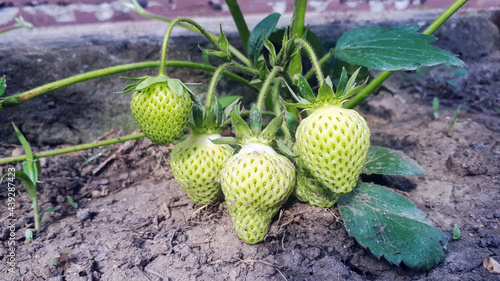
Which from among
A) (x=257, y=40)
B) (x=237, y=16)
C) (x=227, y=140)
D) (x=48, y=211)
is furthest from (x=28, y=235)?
(x=237, y=16)

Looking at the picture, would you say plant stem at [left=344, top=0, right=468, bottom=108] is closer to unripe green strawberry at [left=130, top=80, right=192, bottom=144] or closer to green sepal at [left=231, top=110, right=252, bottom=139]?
green sepal at [left=231, top=110, right=252, bottom=139]

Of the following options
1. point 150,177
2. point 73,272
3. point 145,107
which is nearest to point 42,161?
point 150,177

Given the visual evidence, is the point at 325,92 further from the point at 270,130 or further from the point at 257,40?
the point at 257,40

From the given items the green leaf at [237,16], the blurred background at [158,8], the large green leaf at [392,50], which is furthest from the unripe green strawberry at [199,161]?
the blurred background at [158,8]

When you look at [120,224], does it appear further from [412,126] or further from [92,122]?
[412,126]

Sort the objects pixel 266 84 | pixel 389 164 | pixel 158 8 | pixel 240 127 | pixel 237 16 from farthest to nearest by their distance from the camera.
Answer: pixel 158 8
pixel 237 16
pixel 389 164
pixel 266 84
pixel 240 127

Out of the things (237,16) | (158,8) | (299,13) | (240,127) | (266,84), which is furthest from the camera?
(158,8)
